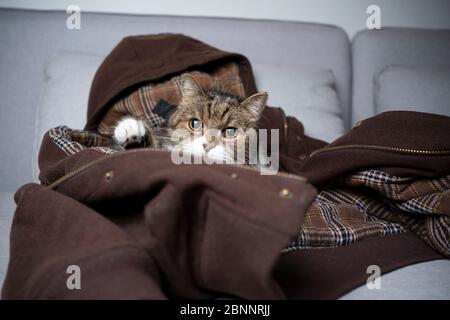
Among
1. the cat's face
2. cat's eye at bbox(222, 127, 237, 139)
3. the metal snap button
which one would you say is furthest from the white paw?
the metal snap button

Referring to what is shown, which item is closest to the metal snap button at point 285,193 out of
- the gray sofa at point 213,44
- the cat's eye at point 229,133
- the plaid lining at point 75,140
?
the plaid lining at point 75,140

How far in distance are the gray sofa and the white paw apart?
319 mm

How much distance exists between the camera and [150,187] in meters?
0.66

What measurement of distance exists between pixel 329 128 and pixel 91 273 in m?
1.12

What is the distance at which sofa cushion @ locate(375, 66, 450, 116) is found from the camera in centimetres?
147

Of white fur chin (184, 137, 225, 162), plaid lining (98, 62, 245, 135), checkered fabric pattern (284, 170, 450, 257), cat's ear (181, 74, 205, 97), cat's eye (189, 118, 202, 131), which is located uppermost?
cat's ear (181, 74, 205, 97)

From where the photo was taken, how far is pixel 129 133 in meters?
1.19

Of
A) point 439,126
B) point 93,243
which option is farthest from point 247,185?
point 439,126

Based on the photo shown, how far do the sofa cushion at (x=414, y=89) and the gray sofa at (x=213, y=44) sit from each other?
0.05 ft

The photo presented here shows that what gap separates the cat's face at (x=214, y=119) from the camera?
1.24 metres

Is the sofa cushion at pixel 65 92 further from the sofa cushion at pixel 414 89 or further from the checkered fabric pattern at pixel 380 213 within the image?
the sofa cushion at pixel 414 89

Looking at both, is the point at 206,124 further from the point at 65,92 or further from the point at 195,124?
the point at 65,92

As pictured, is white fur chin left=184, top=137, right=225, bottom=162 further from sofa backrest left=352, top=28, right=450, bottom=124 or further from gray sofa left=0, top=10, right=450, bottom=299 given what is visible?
sofa backrest left=352, top=28, right=450, bottom=124

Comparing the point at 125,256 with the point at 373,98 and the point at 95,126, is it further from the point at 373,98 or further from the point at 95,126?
the point at 373,98
